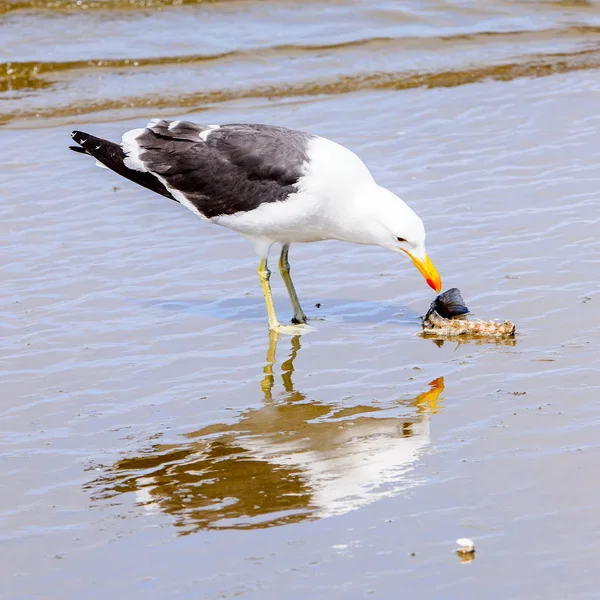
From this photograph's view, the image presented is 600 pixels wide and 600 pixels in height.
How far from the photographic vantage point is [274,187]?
20.7 feet

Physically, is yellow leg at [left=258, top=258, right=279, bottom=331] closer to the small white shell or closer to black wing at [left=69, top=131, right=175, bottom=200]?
black wing at [left=69, top=131, right=175, bottom=200]

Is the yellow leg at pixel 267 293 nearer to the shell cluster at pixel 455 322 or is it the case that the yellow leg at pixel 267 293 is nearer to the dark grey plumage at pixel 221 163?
the dark grey plumage at pixel 221 163

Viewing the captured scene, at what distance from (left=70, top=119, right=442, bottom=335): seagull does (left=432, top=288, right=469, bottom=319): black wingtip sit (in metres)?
0.07

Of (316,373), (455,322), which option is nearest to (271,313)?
(316,373)

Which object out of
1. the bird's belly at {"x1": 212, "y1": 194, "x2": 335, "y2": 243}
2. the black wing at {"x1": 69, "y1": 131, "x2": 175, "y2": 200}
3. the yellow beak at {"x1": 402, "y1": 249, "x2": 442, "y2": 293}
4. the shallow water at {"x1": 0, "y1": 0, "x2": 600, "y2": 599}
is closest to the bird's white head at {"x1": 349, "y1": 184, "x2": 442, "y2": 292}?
the yellow beak at {"x1": 402, "y1": 249, "x2": 442, "y2": 293}

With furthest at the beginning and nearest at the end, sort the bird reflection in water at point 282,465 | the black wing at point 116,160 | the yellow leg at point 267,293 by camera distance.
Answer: the black wing at point 116,160
the yellow leg at point 267,293
the bird reflection in water at point 282,465

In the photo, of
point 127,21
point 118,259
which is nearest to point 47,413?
point 118,259

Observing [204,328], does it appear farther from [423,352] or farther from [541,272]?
[541,272]

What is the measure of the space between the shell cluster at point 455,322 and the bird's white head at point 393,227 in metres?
0.09

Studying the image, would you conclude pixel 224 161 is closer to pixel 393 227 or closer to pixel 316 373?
pixel 393 227

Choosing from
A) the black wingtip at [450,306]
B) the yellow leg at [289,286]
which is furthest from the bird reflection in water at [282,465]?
the yellow leg at [289,286]

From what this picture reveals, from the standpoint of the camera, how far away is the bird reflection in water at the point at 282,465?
415cm

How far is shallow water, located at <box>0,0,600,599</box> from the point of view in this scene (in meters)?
3.80

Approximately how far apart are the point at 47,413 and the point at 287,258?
2.21 m
